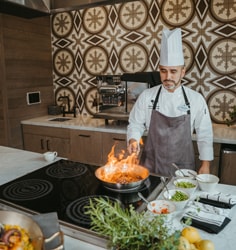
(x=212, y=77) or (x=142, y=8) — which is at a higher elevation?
(x=142, y=8)

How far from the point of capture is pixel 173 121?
2174 millimetres

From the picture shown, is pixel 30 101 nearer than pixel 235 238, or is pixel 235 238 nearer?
pixel 235 238

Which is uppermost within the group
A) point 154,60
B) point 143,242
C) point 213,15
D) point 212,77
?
point 213,15

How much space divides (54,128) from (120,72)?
1.17 m

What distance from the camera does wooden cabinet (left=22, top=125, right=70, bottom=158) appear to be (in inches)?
137

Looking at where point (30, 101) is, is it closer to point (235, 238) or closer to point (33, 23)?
point (33, 23)

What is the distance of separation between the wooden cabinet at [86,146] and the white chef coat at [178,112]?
972 millimetres

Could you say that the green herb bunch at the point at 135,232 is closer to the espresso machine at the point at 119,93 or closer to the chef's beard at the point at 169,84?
the chef's beard at the point at 169,84

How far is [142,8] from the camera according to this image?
3.42 meters

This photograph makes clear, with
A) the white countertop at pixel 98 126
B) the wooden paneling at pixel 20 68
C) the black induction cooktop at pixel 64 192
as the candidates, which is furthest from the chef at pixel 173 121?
the wooden paneling at pixel 20 68

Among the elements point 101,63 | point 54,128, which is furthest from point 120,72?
point 54,128

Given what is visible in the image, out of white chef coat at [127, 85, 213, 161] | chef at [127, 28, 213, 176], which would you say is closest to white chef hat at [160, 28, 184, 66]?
chef at [127, 28, 213, 176]

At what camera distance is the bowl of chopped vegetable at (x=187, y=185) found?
4.30ft

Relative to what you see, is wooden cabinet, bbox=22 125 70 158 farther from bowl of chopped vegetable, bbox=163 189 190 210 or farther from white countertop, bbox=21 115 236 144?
bowl of chopped vegetable, bbox=163 189 190 210
